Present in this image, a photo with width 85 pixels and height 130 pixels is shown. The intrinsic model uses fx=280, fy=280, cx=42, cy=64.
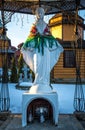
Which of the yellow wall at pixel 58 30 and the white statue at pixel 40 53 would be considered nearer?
the white statue at pixel 40 53

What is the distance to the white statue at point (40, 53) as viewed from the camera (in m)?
5.69

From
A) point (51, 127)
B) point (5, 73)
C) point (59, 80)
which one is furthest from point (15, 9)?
point (59, 80)

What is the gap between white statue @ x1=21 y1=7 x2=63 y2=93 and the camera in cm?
569

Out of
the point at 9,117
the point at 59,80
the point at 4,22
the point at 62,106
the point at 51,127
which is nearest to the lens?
the point at 51,127

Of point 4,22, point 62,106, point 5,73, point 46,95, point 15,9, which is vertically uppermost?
point 15,9

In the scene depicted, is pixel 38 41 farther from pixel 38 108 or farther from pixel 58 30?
pixel 58 30

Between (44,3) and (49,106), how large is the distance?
9.03ft

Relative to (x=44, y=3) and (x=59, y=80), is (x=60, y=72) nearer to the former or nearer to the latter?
(x=59, y=80)

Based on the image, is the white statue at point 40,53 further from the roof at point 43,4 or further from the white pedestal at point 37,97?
the roof at point 43,4

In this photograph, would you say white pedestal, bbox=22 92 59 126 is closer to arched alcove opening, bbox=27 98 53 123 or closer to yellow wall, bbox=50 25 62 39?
arched alcove opening, bbox=27 98 53 123

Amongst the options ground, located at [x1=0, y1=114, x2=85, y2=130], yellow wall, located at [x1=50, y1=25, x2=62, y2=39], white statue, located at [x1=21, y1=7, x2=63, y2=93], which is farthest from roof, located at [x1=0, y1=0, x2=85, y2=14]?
yellow wall, located at [x1=50, y1=25, x2=62, y2=39]

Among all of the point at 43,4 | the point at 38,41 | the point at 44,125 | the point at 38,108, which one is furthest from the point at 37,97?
the point at 43,4

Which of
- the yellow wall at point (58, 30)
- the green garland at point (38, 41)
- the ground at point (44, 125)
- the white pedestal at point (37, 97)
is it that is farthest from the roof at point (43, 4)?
the yellow wall at point (58, 30)

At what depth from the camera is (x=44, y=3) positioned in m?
7.09
